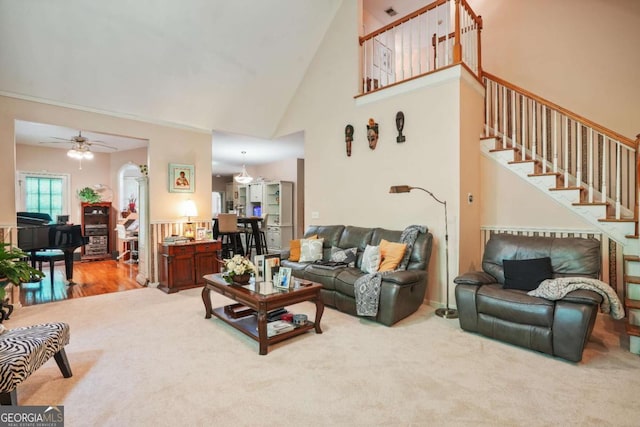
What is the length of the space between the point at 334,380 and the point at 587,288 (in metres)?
2.21

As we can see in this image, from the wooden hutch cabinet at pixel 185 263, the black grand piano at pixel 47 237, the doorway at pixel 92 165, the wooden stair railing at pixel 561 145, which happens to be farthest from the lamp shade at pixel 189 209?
the wooden stair railing at pixel 561 145

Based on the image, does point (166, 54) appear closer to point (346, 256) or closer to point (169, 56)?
point (169, 56)

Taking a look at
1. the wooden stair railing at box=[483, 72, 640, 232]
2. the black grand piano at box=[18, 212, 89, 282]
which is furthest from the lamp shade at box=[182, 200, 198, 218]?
the wooden stair railing at box=[483, 72, 640, 232]

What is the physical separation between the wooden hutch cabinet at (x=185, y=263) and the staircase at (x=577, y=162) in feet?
14.6

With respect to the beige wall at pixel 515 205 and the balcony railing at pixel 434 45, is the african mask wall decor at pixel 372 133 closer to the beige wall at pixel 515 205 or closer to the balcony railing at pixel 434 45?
the balcony railing at pixel 434 45

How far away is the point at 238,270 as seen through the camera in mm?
3123

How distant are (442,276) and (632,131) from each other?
3392 millimetres

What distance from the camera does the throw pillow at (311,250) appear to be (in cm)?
443

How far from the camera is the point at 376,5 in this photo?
623 centimetres

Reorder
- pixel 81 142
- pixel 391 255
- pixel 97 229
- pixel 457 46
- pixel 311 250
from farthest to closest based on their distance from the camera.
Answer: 1. pixel 97 229
2. pixel 81 142
3. pixel 311 250
4. pixel 457 46
5. pixel 391 255

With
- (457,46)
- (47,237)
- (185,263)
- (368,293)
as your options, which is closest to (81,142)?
(47,237)

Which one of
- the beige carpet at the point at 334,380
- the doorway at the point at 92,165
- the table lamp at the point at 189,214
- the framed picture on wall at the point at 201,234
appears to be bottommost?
the beige carpet at the point at 334,380

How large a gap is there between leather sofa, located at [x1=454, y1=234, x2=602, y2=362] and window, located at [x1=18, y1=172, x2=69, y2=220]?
854 centimetres

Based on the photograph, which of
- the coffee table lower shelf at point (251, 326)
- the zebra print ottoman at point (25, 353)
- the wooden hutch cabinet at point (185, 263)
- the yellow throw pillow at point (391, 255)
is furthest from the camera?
the wooden hutch cabinet at point (185, 263)
